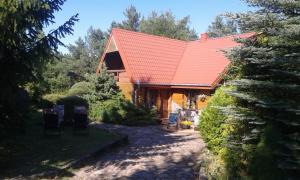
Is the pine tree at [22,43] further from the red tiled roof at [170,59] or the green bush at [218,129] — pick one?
the red tiled roof at [170,59]

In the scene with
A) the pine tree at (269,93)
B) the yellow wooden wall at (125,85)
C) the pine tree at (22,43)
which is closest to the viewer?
the pine tree at (269,93)

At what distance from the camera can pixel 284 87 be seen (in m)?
7.86

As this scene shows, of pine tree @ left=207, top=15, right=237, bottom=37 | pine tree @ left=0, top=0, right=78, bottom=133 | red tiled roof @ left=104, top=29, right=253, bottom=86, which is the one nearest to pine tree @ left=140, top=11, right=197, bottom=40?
pine tree @ left=207, top=15, right=237, bottom=37

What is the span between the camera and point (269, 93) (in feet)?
28.3

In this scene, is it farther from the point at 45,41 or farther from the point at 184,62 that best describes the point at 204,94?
the point at 45,41

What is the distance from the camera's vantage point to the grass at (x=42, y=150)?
32.0 ft

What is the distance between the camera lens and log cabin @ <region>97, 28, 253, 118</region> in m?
21.9

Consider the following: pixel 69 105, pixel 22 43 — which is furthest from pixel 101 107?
pixel 22 43

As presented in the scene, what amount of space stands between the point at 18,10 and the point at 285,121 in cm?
697

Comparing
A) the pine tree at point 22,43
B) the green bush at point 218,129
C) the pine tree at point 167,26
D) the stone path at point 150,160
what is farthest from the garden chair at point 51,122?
the pine tree at point 167,26

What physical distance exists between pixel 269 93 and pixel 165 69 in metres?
16.4

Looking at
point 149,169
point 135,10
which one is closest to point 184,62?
point 149,169

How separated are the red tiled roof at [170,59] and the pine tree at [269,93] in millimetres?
11157

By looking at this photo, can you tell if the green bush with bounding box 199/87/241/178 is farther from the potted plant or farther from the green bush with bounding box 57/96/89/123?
the green bush with bounding box 57/96/89/123
